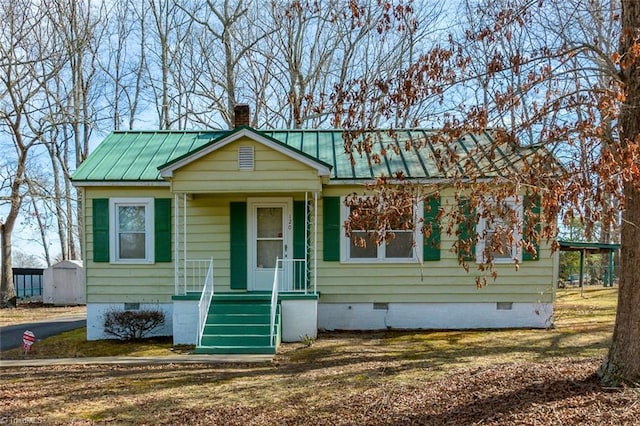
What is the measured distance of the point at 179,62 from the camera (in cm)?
2508

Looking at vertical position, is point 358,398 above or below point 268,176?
below

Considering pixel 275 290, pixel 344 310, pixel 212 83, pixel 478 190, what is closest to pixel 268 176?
pixel 275 290

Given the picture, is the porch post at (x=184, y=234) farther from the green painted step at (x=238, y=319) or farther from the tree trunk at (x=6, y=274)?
the tree trunk at (x=6, y=274)

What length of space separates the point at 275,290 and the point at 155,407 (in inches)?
152

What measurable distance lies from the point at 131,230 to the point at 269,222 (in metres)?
2.86

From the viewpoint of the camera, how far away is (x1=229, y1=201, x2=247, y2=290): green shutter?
1044 cm

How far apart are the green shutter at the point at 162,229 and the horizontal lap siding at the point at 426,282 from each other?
3130 millimetres

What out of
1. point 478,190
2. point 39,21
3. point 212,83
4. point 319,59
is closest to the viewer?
point 478,190

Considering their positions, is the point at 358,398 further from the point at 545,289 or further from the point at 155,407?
the point at 545,289

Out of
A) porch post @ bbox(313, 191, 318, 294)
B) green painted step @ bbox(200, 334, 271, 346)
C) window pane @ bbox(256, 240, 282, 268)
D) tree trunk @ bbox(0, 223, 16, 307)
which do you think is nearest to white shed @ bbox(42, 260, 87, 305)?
tree trunk @ bbox(0, 223, 16, 307)

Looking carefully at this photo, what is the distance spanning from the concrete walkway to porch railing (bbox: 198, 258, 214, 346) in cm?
57

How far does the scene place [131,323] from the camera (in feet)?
31.9

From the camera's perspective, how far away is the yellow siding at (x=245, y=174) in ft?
30.8

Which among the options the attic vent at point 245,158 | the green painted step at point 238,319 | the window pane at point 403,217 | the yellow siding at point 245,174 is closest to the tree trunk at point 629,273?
the window pane at point 403,217
